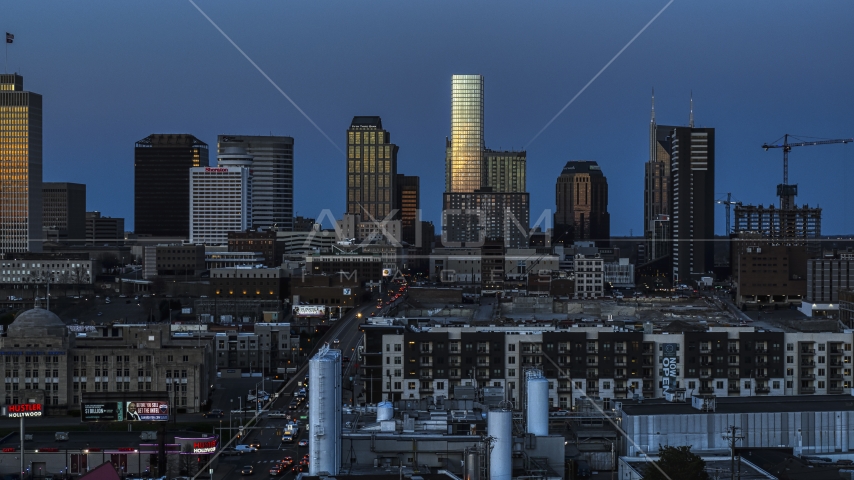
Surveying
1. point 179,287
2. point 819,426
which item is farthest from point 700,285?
point 819,426

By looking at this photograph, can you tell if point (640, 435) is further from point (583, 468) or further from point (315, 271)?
point (315, 271)

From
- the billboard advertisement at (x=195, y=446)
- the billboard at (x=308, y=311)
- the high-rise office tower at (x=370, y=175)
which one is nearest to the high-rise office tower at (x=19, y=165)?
the high-rise office tower at (x=370, y=175)

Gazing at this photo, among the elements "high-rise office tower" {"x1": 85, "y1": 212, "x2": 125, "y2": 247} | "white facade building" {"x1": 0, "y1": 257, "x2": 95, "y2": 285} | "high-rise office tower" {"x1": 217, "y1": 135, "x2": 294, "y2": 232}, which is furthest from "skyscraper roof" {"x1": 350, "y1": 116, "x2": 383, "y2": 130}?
"white facade building" {"x1": 0, "y1": 257, "x2": 95, "y2": 285}

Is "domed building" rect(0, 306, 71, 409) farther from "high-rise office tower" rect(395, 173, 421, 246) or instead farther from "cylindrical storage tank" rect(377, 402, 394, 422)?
"high-rise office tower" rect(395, 173, 421, 246)

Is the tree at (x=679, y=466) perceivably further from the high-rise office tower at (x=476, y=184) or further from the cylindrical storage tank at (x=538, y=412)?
the high-rise office tower at (x=476, y=184)

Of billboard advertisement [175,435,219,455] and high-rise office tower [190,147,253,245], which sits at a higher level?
high-rise office tower [190,147,253,245]

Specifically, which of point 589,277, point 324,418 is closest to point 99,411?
point 324,418
